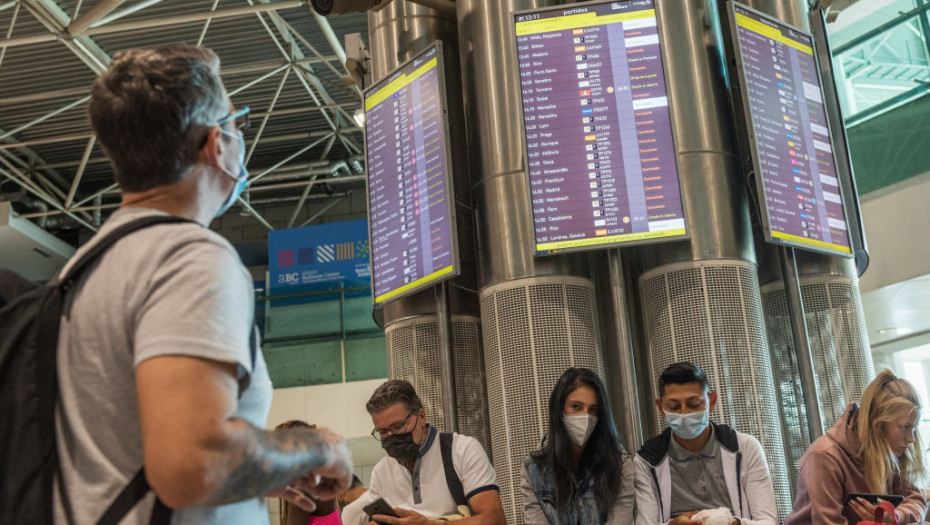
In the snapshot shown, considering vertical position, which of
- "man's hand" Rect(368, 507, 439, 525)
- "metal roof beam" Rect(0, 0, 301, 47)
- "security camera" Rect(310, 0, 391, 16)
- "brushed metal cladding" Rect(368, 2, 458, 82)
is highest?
"metal roof beam" Rect(0, 0, 301, 47)

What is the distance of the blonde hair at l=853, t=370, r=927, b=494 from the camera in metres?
4.34

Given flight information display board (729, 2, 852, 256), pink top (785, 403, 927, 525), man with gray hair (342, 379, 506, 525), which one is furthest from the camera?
flight information display board (729, 2, 852, 256)

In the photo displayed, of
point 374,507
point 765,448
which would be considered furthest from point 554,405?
point 765,448

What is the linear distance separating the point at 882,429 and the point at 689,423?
2.87ft

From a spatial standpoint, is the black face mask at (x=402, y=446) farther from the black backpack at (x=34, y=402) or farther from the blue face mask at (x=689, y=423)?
the black backpack at (x=34, y=402)

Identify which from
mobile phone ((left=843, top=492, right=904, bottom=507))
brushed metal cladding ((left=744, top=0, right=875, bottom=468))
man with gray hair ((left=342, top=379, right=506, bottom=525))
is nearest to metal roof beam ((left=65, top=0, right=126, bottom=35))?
brushed metal cladding ((left=744, top=0, right=875, bottom=468))

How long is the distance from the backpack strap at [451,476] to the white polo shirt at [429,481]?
0.02 m

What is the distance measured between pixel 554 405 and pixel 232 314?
3.37 meters

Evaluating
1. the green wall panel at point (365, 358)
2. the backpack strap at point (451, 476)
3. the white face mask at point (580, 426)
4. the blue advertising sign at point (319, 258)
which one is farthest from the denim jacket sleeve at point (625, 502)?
the blue advertising sign at point (319, 258)

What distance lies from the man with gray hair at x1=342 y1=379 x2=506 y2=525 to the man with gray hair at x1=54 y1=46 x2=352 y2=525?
3092mm

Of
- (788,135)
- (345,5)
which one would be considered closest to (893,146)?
(788,135)

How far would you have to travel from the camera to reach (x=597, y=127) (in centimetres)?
604

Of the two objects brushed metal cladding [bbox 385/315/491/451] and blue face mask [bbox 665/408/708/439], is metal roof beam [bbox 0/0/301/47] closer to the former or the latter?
brushed metal cladding [bbox 385/315/491/451]

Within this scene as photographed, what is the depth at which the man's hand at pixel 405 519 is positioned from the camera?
14.1 feet
